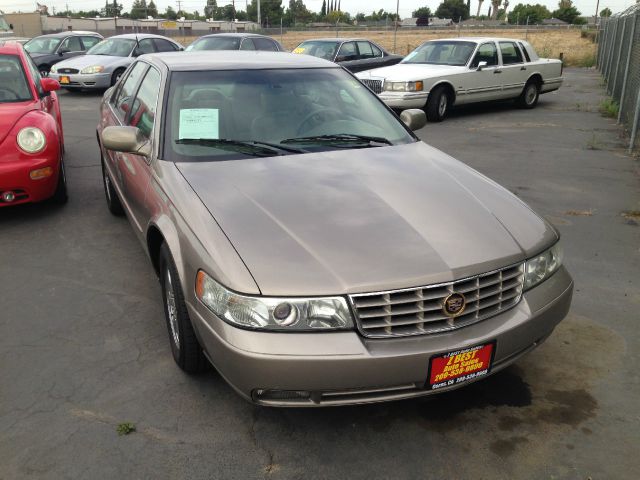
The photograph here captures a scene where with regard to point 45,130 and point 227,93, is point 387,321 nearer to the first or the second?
point 227,93

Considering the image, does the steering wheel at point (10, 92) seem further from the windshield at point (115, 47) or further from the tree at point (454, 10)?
the tree at point (454, 10)

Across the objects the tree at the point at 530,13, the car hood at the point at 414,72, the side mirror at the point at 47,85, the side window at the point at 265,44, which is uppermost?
the tree at the point at 530,13

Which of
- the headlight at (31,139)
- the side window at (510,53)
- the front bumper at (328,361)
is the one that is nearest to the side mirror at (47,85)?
the headlight at (31,139)

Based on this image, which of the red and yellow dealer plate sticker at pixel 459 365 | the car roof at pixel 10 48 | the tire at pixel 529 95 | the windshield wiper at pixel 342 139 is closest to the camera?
the red and yellow dealer plate sticker at pixel 459 365

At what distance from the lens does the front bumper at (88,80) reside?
545 inches

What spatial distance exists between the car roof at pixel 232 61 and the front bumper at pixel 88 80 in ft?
34.4

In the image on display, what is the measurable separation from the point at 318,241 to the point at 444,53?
10393 millimetres

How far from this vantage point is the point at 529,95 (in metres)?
12.7

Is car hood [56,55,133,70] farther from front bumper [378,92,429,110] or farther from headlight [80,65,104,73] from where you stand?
front bumper [378,92,429,110]

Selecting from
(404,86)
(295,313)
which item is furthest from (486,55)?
(295,313)

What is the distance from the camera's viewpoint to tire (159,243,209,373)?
9.08 ft

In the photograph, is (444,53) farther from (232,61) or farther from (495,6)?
(495,6)

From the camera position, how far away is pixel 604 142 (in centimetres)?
908

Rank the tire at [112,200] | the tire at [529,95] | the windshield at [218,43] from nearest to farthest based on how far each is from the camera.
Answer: the tire at [112,200], the tire at [529,95], the windshield at [218,43]
